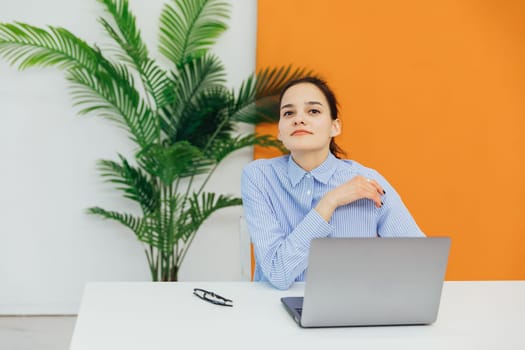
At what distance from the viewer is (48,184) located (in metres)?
3.85

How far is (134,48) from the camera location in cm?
353

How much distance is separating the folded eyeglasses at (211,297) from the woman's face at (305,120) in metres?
0.61

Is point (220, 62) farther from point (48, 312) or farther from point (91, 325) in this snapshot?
point (91, 325)

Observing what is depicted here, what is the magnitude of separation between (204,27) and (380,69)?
1.19m

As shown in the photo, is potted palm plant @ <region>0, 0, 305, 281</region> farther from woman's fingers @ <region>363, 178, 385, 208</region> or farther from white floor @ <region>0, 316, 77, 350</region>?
woman's fingers @ <region>363, 178, 385, 208</region>

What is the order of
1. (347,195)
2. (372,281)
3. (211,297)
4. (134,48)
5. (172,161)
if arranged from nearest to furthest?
(372,281) → (211,297) → (347,195) → (172,161) → (134,48)

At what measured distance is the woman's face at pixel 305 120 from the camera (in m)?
2.01

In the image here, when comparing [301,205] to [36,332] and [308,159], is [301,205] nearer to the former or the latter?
[308,159]

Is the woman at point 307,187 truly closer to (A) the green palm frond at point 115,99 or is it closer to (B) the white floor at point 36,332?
(A) the green palm frond at point 115,99

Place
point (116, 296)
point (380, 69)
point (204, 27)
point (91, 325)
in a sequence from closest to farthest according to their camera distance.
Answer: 1. point (91, 325)
2. point (116, 296)
3. point (204, 27)
4. point (380, 69)

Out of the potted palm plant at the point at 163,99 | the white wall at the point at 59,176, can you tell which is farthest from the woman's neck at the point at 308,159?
the white wall at the point at 59,176

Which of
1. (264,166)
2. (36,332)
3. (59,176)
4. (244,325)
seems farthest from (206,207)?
(244,325)

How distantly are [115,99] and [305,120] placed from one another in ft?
6.28

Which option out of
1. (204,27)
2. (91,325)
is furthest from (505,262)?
(91,325)
